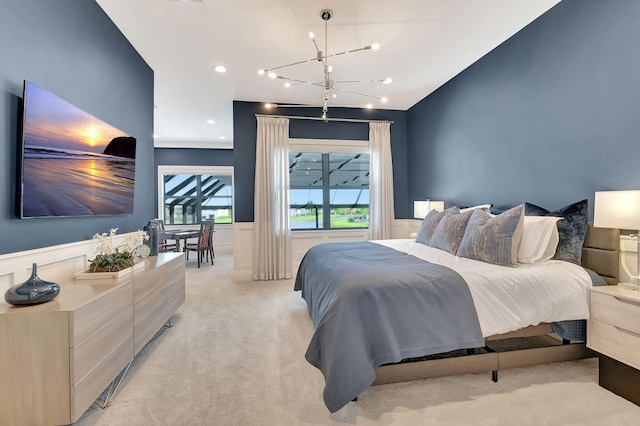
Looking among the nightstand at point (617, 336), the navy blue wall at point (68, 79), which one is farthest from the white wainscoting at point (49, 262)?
the nightstand at point (617, 336)

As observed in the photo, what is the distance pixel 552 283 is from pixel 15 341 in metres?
3.21

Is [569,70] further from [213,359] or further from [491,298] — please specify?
[213,359]

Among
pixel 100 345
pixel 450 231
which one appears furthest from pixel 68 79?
pixel 450 231

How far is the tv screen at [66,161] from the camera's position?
1.74m

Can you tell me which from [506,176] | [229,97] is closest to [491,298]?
[506,176]

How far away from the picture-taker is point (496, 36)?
302 cm

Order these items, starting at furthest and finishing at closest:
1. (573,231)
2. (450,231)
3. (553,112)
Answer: (450,231), (553,112), (573,231)

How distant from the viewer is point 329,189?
5.46 meters

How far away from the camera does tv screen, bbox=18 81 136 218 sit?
1737mm

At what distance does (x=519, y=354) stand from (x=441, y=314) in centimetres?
75

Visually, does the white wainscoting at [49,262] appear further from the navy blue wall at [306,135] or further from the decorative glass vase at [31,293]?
the navy blue wall at [306,135]

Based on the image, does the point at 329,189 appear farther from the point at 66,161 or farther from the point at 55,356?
the point at 55,356

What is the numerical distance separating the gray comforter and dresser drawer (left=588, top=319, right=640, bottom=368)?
0.81 m

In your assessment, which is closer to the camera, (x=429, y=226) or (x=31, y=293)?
(x=31, y=293)
